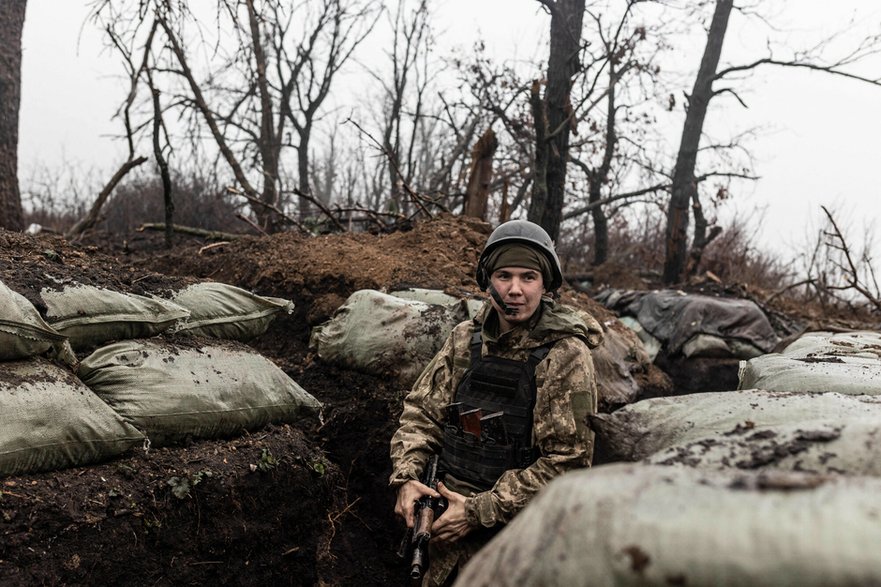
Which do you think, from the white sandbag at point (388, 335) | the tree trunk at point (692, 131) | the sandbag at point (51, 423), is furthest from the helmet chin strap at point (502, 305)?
the tree trunk at point (692, 131)

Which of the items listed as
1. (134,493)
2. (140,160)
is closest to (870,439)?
(134,493)

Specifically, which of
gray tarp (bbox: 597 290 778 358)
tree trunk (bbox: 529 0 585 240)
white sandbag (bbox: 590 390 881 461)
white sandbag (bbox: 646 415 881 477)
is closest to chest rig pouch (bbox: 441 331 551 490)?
white sandbag (bbox: 590 390 881 461)

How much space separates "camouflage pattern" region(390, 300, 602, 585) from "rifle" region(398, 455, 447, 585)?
3.5 inches

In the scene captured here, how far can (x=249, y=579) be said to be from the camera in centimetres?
261

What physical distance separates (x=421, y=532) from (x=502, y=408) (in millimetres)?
459

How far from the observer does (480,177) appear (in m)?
6.42

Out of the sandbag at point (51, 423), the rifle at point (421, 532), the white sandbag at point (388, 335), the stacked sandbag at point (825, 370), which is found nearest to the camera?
the rifle at point (421, 532)

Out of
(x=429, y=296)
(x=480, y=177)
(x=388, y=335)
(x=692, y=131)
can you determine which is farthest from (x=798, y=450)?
A: (x=692, y=131)

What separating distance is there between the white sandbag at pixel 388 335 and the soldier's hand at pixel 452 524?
1.46 metres

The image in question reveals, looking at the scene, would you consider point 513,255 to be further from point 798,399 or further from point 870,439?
point 870,439

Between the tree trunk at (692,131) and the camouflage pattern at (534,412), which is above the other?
the tree trunk at (692,131)

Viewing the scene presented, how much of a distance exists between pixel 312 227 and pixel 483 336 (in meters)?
4.84

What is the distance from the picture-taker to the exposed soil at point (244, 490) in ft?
6.66

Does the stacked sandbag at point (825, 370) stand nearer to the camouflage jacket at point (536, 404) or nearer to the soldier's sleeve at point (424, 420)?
the camouflage jacket at point (536, 404)
